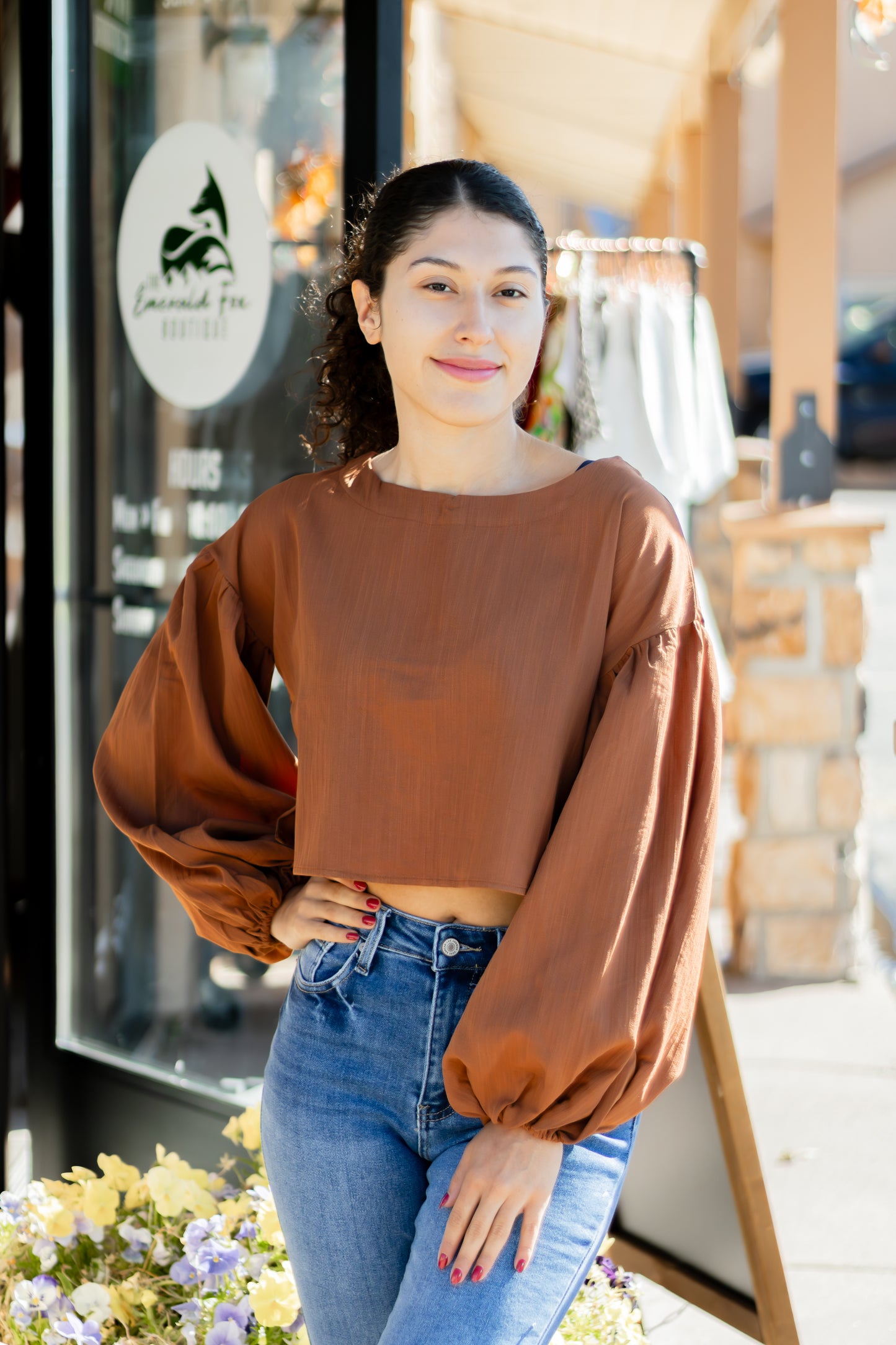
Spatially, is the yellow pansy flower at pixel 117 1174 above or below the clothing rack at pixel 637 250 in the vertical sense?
below

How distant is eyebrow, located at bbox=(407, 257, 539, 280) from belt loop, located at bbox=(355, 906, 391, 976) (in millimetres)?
697

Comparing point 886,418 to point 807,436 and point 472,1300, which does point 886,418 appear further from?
point 472,1300

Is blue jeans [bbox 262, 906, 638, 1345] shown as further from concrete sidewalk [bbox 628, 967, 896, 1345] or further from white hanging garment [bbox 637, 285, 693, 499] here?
white hanging garment [bbox 637, 285, 693, 499]

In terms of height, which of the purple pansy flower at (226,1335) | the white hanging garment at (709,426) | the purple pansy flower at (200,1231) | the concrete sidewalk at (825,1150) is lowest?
the concrete sidewalk at (825,1150)

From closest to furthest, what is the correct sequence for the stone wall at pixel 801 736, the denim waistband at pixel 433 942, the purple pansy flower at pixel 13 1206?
the denim waistband at pixel 433 942, the purple pansy flower at pixel 13 1206, the stone wall at pixel 801 736

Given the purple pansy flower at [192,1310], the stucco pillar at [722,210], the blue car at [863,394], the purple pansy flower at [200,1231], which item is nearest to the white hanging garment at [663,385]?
the purple pansy flower at [200,1231]

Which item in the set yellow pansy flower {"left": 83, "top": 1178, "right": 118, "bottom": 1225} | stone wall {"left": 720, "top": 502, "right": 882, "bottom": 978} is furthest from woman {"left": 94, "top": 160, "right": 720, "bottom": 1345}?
stone wall {"left": 720, "top": 502, "right": 882, "bottom": 978}

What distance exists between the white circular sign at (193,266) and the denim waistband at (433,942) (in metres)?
1.50

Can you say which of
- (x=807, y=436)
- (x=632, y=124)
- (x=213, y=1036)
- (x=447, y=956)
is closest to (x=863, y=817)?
(x=807, y=436)

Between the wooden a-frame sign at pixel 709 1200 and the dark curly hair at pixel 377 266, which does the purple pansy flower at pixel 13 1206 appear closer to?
the wooden a-frame sign at pixel 709 1200

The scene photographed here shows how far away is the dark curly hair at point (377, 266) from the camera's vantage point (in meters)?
1.44

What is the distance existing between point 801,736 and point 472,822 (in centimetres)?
306

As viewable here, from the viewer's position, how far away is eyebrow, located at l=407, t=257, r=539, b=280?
1.42 meters

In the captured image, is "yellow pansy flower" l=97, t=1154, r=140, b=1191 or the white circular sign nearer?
"yellow pansy flower" l=97, t=1154, r=140, b=1191
